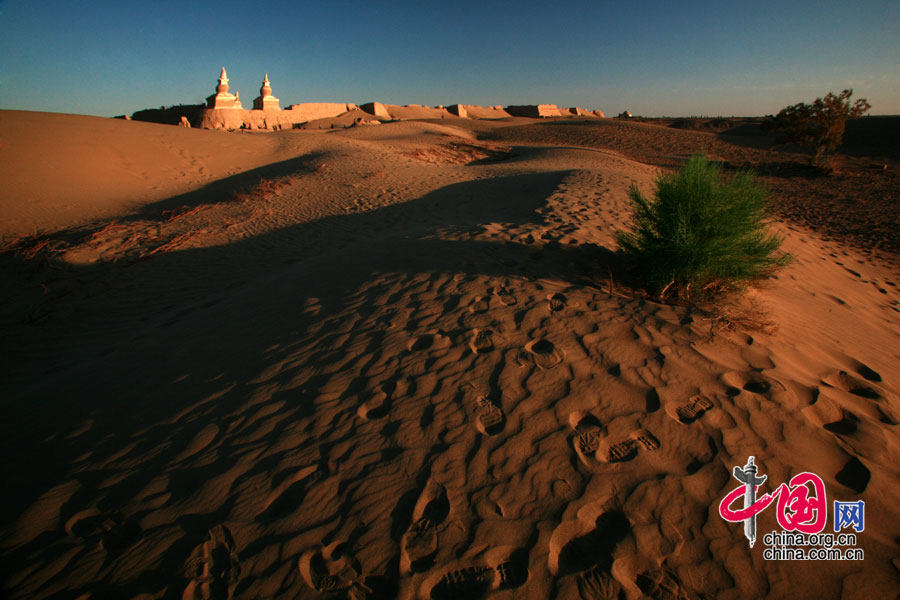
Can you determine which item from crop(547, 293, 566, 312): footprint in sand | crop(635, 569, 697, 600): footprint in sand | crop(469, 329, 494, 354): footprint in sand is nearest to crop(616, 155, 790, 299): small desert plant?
crop(547, 293, 566, 312): footprint in sand

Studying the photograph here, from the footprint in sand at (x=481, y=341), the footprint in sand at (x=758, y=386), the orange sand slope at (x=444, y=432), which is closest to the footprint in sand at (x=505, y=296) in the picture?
the orange sand slope at (x=444, y=432)

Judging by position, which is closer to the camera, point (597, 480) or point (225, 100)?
point (597, 480)

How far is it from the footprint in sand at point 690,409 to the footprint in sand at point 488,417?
3.32 feet

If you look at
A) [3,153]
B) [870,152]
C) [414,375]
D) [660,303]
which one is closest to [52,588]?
[414,375]

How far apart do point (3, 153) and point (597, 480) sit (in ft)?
61.3

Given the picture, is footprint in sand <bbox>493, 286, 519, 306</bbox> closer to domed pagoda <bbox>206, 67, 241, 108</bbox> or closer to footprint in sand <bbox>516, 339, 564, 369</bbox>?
→ footprint in sand <bbox>516, 339, 564, 369</bbox>

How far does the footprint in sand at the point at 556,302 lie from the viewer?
339cm

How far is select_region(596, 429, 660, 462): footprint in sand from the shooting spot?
83.7 inches

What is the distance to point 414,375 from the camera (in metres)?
2.79

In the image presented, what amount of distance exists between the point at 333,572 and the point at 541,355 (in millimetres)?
1822

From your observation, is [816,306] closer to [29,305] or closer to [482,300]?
[482,300]

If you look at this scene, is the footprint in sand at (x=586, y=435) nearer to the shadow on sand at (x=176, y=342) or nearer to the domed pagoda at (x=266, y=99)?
the shadow on sand at (x=176, y=342)

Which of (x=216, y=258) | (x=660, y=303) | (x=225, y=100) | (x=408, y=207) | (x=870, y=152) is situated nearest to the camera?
(x=660, y=303)

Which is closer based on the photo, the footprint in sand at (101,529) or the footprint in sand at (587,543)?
the footprint in sand at (587,543)
